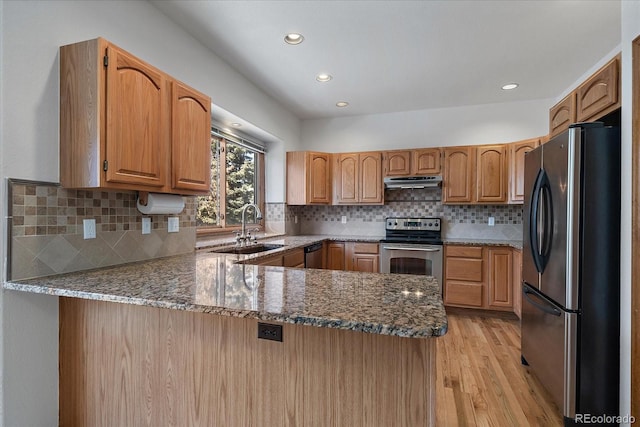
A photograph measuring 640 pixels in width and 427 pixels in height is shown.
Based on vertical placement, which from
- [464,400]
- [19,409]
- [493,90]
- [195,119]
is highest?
[493,90]

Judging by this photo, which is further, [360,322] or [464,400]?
[464,400]

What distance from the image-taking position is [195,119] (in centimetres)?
210

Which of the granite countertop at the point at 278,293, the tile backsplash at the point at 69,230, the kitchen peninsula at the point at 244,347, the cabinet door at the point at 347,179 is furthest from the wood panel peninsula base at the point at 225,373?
the cabinet door at the point at 347,179

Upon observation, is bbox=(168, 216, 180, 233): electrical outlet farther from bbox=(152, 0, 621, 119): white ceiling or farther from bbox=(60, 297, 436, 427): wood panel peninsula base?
bbox=(152, 0, 621, 119): white ceiling

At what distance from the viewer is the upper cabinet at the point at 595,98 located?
1745 mm

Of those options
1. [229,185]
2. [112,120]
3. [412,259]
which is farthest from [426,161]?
[112,120]

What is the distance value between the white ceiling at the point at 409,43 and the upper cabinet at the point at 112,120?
2.65 ft

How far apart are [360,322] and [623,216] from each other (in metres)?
1.68

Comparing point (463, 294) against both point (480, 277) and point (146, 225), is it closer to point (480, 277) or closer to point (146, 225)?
point (480, 277)

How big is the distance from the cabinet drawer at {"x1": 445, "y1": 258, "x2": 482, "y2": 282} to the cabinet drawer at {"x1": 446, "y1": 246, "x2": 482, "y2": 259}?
5 cm

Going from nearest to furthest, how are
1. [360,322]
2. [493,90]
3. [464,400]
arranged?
[360,322] < [464,400] < [493,90]

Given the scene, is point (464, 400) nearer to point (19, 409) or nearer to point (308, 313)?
point (308, 313)

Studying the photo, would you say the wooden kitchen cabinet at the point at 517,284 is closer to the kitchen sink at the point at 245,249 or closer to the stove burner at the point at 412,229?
the stove burner at the point at 412,229

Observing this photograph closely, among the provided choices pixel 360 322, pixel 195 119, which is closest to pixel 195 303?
pixel 360 322
